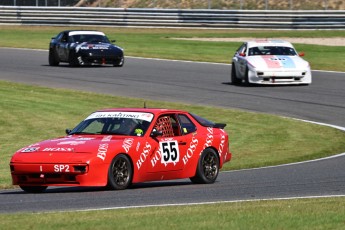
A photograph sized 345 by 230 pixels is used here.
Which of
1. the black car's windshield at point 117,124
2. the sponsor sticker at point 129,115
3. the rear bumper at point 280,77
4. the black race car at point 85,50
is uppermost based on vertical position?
the sponsor sticker at point 129,115

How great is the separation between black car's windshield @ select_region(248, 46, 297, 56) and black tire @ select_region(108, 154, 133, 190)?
1700 centimetres

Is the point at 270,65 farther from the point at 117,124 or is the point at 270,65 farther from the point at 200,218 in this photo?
the point at 200,218

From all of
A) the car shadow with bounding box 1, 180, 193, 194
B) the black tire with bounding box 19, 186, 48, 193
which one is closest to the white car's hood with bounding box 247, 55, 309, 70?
the car shadow with bounding box 1, 180, 193, 194

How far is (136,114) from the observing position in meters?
13.9

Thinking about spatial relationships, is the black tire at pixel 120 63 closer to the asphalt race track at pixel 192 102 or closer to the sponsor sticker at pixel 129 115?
the asphalt race track at pixel 192 102

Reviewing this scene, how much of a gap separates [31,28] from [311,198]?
1655 inches

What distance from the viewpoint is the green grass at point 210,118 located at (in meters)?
18.3

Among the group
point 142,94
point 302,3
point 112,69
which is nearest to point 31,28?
point 302,3

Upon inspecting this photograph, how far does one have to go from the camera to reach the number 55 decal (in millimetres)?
13656

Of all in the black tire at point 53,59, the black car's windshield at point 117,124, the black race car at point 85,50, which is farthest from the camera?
the black tire at point 53,59

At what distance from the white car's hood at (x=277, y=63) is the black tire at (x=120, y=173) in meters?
16.1

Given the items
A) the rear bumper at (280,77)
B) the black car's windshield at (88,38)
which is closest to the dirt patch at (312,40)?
the black car's windshield at (88,38)

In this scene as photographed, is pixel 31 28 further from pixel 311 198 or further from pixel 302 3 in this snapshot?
pixel 311 198

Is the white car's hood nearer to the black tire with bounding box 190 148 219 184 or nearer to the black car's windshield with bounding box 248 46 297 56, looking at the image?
the black car's windshield with bounding box 248 46 297 56
